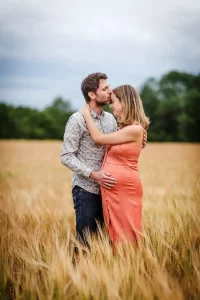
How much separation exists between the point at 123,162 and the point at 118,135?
210mm

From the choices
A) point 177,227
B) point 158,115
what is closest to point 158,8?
point 177,227

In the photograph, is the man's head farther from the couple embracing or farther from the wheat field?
the wheat field

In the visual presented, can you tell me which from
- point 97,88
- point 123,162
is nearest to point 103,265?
point 123,162

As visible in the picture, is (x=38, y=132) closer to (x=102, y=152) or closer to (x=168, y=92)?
(x=168, y=92)

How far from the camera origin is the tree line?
15237 millimetres

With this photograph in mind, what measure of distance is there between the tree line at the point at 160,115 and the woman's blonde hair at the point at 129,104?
600cm

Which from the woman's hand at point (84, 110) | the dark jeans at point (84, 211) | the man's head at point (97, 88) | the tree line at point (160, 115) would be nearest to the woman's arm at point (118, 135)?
the woman's hand at point (84, 110)

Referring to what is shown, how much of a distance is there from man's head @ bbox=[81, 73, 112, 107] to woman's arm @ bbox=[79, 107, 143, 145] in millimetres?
218

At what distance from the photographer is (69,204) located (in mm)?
4574

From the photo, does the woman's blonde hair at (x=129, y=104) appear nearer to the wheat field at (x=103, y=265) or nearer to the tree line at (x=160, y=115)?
the wheat field at (x=103, y=265)

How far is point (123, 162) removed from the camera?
261cm

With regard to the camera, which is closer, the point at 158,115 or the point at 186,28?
the point at 186,28

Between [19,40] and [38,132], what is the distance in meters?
33.0

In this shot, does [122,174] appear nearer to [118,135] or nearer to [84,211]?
[118,135]
